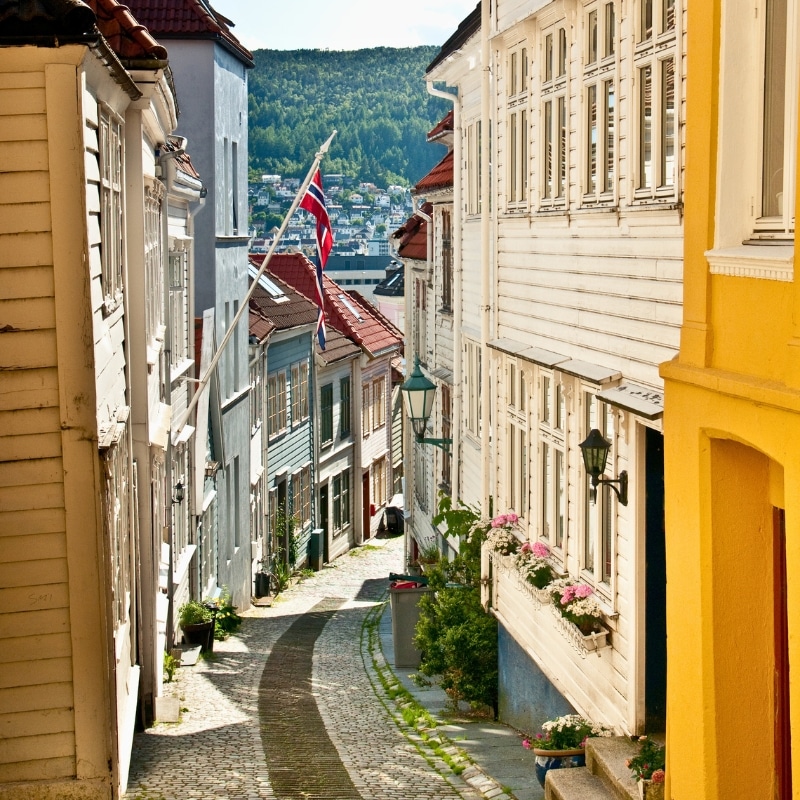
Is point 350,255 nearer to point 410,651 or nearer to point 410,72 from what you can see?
point 410,72

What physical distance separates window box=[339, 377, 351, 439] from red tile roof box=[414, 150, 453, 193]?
1344 centimetres

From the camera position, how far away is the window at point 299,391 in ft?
99.4

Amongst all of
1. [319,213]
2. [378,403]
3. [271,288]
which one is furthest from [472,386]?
[378,403]

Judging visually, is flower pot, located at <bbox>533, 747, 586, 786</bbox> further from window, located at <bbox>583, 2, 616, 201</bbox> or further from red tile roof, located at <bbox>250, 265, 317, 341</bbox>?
red tile roof, located at <bbox>250, 265, 317, 341</bbox>

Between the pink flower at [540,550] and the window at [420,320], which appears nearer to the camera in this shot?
the pink flower at [540,550]

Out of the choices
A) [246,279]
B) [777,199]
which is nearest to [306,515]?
[246,279]

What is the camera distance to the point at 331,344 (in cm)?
3331

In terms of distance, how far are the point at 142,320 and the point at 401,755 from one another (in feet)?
14.3

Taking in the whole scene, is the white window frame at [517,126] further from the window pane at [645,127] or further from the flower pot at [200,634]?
the flower pot at [200,634]

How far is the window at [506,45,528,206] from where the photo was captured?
12161mm

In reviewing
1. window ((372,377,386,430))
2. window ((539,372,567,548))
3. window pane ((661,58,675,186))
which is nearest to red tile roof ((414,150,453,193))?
window ((539,372,567,548))

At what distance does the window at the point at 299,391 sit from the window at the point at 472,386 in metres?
13.2

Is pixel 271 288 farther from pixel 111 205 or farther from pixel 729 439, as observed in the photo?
pixel 729 439

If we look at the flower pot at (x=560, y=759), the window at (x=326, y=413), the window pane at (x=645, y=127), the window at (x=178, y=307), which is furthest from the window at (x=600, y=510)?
the window at (x=326, y=413)
